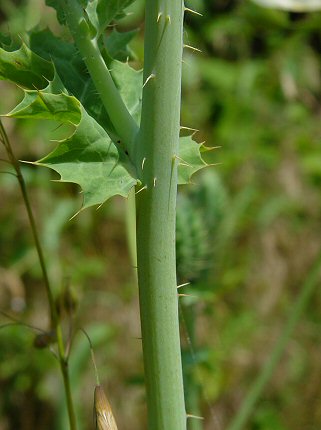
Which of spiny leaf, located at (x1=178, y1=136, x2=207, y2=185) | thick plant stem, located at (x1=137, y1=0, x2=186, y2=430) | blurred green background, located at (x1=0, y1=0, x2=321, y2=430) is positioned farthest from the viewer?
blurred green background, located at (x1=0, y1=0, x2=321, y2=430)

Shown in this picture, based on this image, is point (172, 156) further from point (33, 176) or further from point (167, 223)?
point (33, 176)

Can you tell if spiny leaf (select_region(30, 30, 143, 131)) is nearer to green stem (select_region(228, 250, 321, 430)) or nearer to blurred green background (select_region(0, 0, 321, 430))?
green stem (select_region(228, 250, 321, 430))

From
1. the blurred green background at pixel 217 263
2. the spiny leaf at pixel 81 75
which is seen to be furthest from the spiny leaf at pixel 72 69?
the blurred green background at pixel 217 263

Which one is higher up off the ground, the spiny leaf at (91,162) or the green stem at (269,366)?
the spiny leaf at (91,162)

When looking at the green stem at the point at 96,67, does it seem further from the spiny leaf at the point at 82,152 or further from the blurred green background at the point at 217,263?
the blurred green background at the point at 217,263

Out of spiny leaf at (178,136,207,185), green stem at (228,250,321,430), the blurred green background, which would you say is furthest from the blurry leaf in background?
the blurred green background
